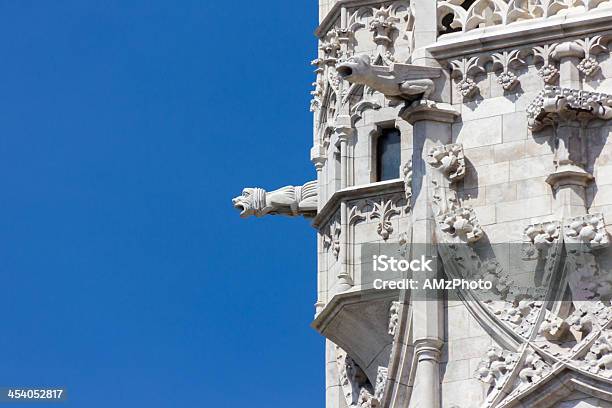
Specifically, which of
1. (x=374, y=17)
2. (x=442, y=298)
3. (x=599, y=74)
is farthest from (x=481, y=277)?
(x=374, y=17)

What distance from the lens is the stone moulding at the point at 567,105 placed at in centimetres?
3297

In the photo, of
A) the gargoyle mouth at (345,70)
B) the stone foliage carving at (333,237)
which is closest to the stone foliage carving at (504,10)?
the gargoyle mouth at (345,70)

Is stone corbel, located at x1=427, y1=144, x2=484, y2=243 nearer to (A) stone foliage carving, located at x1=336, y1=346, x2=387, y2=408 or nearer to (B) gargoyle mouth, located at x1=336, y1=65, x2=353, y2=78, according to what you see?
(B) gargoyle mouth, located at x1=336, y1=65, x2=353, y2=78

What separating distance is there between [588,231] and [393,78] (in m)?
3.26

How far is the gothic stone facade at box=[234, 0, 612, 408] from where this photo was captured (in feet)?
106

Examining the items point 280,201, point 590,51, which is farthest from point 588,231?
point 280,201

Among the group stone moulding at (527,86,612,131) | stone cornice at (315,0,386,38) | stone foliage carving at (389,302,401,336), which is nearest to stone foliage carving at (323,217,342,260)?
stone foliage carving at (389,302,401,336)

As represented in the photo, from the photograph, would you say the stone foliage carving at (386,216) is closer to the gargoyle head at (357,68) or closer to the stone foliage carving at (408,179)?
the stone foliage carving at (408,179)

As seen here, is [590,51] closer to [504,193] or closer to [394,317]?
[504,193]

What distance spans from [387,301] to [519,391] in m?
4.10

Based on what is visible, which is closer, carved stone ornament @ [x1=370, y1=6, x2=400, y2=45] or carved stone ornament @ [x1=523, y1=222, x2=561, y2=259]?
carved stone ornament @ [x1=523, y1=222, x2=561, y2=259]

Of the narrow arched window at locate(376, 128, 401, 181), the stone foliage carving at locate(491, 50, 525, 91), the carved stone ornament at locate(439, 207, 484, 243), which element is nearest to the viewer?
the carved stone ornament at locate(439, 207, 484, 243)

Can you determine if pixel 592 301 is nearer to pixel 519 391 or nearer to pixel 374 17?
pixel 519 391

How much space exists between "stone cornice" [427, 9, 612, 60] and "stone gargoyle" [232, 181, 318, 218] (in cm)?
519
